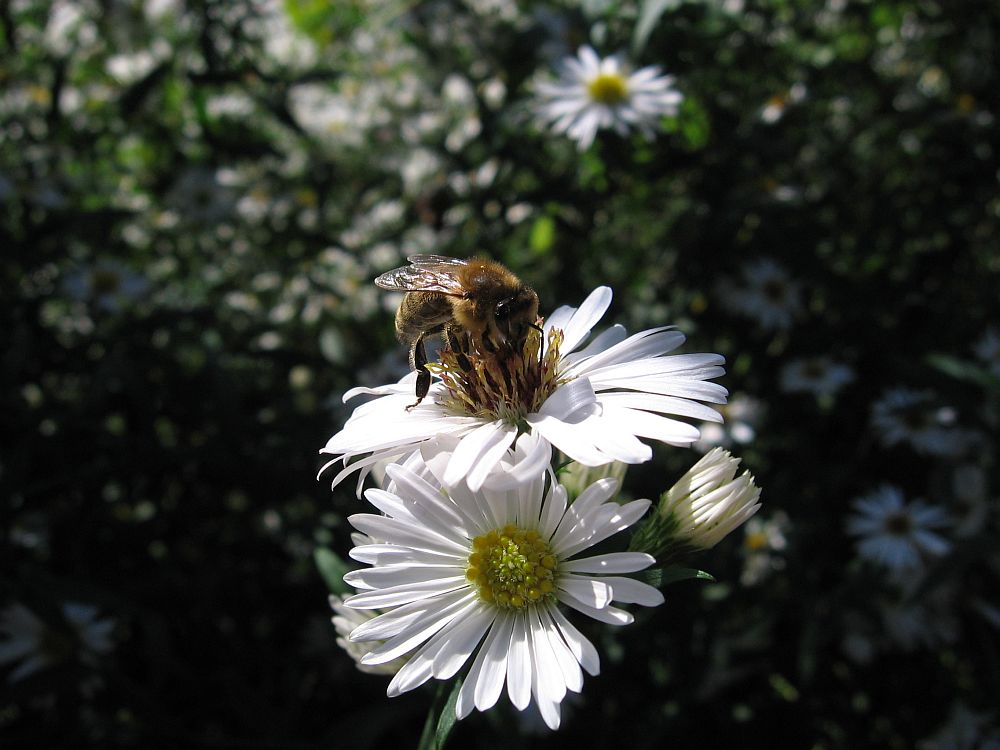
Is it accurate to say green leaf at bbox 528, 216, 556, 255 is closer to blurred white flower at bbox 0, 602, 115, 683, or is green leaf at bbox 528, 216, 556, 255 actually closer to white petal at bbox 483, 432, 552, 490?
blurred white flower at bbox 0, 602, 115, 683

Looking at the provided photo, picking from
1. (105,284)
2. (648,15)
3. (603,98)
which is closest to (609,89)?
(603,98)

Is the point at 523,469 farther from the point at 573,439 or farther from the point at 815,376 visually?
the point at 815,376

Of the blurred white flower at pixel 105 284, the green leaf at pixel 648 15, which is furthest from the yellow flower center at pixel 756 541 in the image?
the blurred white flower at pixel 105 284

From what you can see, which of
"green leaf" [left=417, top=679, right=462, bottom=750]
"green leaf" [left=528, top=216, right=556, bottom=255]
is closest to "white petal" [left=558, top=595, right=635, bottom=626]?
"green leaf" [left=417, top=679, right=462, bottom=750]

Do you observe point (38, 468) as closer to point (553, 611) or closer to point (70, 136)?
point (70, 136)

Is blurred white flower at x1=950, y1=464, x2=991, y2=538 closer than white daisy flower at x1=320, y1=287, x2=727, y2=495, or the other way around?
white daisy flower at x1=320, y1=287, x2=727, y2=495

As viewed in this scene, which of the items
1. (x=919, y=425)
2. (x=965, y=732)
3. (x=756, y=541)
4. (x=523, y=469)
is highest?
(x=919, y=425)
